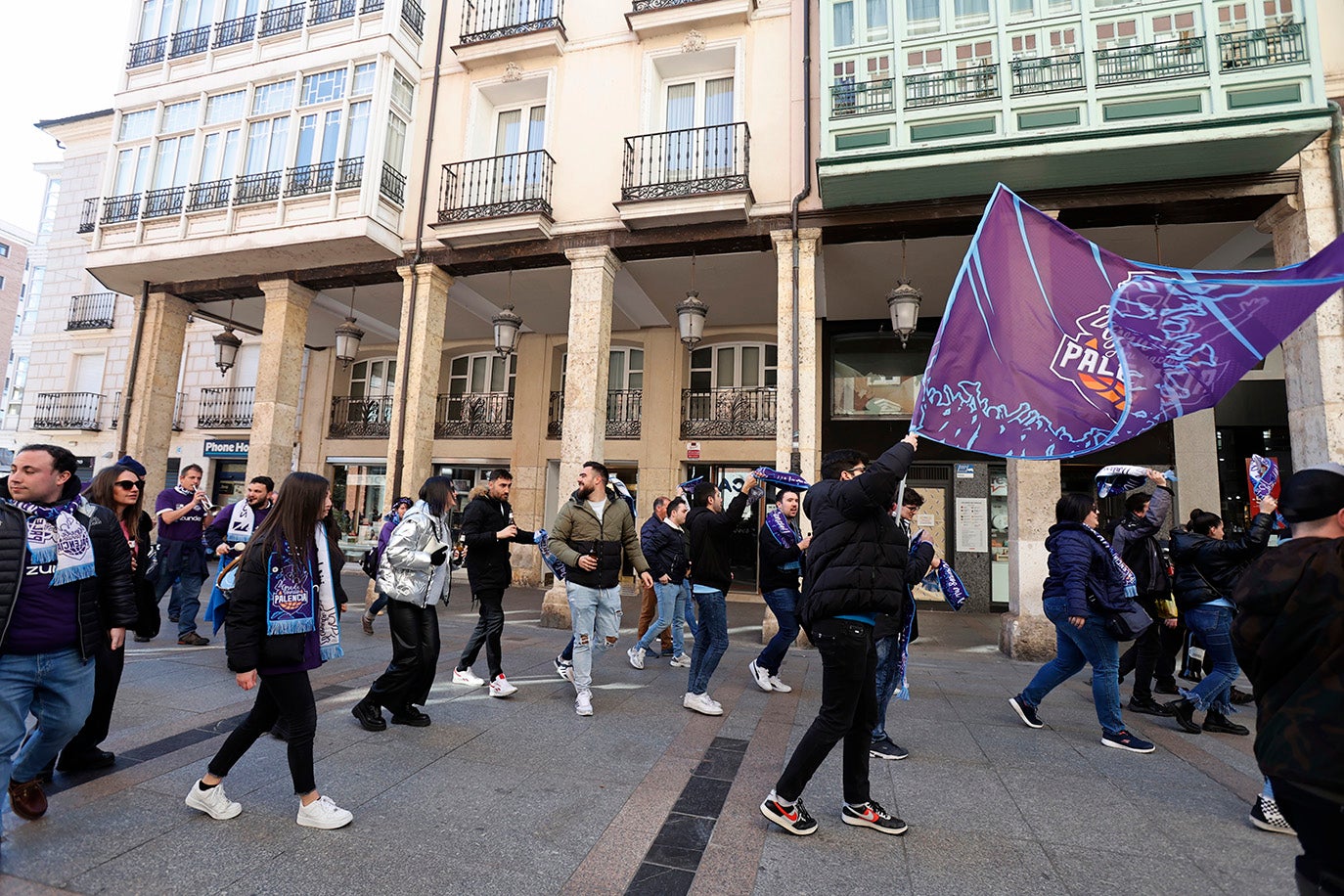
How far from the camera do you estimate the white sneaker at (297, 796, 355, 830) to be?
312 cm

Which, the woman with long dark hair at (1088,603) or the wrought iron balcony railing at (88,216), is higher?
the wrought iron balcony railing at (88,216)

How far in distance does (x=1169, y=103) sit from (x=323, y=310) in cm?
1637

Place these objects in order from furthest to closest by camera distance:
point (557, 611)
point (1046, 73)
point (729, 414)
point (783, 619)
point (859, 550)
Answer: point (729, 414) → point (557, 611) → point (1046, 73) → point (783, 619) → point (859, 550)

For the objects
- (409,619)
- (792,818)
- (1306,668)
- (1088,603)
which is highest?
(1306,668)

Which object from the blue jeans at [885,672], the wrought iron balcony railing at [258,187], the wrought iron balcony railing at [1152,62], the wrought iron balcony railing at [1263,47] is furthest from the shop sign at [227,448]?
the wrought iron balcony railing at [1263,47]

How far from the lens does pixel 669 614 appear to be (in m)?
6.86

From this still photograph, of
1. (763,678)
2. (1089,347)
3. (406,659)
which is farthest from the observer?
(763,678)

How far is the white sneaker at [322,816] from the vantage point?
3121 millimetres

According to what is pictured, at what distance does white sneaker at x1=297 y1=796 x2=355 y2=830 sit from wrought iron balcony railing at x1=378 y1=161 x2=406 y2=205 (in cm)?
1092

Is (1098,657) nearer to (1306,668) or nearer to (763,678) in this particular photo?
(763,678)

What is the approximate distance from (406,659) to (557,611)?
4968 mm

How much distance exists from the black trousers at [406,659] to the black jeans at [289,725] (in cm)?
137

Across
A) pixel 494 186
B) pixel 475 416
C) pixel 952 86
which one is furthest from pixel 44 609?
pixel 475 416

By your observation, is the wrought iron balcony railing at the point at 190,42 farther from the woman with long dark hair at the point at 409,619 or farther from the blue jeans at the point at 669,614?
the blue jeans at the point at 669,614
